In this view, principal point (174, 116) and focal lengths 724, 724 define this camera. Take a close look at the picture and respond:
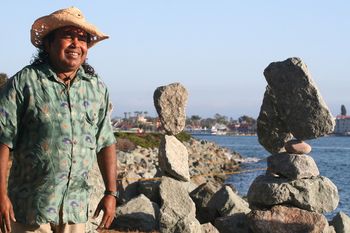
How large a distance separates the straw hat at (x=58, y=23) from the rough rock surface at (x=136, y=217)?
7.08 meters

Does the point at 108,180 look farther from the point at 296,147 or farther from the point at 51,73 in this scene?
the point at 296,147

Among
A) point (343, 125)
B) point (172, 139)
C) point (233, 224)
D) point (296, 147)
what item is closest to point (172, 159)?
point (172, 139)

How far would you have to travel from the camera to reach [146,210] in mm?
11883

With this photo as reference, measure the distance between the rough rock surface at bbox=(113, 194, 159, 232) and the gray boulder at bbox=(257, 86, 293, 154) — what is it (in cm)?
222

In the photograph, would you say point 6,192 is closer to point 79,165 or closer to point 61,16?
point 79,165

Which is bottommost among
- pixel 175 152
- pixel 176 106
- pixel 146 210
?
pixel 146 210

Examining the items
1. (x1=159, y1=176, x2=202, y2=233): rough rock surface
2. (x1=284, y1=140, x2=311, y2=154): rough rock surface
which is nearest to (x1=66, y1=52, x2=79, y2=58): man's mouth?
(x1=159, y1=176, x2=202, y2=233): rough rock surface

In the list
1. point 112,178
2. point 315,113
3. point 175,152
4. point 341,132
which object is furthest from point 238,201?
point 341,132

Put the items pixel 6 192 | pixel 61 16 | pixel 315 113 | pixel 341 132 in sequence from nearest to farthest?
pixel 6 192
pixel 61 16
pixel 315 113
pixel 341 132

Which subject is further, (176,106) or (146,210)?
(176,106)

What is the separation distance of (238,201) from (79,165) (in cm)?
878

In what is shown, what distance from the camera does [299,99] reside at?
11.2 metres

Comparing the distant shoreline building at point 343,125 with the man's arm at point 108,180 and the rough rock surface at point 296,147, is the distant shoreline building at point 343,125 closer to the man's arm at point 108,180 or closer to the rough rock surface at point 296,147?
the rough rock surface at point 296,147

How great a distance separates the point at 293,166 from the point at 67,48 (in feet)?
23.7
